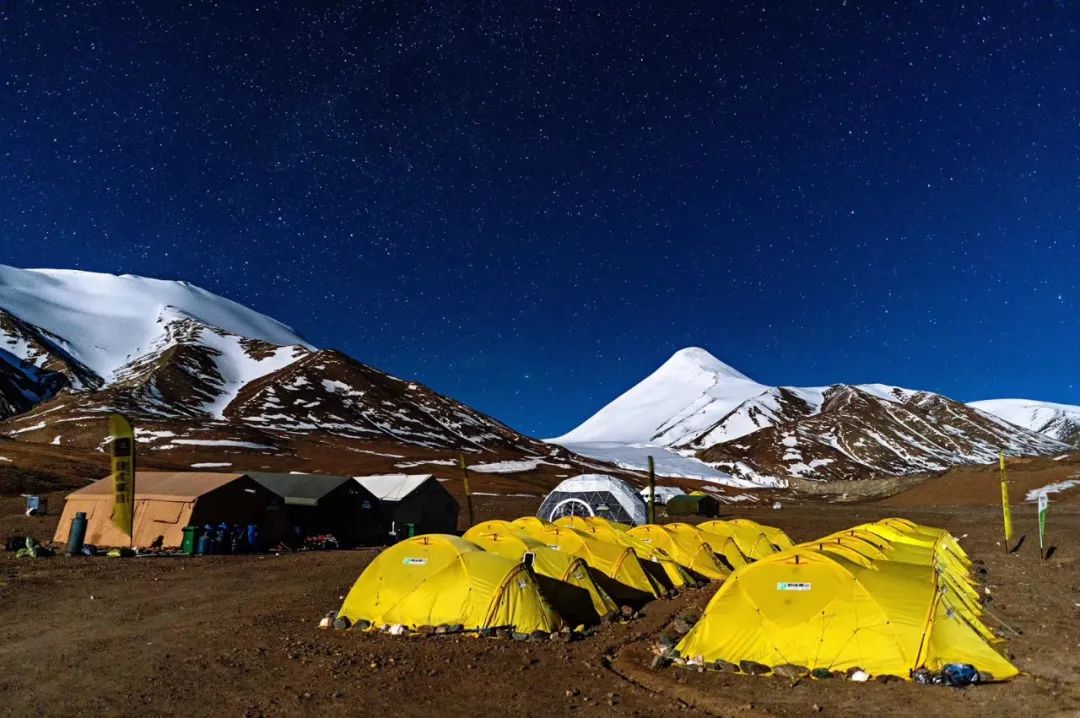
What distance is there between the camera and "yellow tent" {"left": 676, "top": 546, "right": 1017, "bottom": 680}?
10.5 m

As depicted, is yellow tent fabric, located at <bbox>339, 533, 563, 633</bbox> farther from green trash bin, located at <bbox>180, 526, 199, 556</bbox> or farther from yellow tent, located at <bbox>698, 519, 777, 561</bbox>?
green trash bin, located at <bbox>180, 526, 199, 556</bbox>

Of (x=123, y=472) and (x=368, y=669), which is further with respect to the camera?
(x=123, y=472)

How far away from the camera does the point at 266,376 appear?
18362 cm

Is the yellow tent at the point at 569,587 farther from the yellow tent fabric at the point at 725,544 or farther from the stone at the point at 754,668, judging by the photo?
the yellow tent fabric at the point at 725,544

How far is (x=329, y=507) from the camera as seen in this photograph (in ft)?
119

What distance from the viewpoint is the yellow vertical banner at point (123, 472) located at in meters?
25.7

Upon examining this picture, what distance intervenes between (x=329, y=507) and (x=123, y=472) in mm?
11802

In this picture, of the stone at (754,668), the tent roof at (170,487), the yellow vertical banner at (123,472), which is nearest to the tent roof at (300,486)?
the tent roof at (170,487)

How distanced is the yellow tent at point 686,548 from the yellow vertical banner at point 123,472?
61.5 ft

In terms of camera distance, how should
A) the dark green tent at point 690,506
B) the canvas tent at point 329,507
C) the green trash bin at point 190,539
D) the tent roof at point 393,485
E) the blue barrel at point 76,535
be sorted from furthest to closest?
the dark green tent at point 690,506 < the tent roof at point 393,485 < the canvas tent at point 329,507 < the green trash bin at point 190,539 < the blue barrel at point 76,535

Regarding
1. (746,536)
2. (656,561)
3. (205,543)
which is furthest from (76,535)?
(746,536)

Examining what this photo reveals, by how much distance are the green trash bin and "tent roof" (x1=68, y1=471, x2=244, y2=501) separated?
184 centimetres

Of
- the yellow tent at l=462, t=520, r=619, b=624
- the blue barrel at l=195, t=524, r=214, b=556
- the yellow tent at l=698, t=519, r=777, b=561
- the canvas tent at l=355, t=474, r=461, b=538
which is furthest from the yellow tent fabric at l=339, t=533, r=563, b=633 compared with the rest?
the canvas tent at l=355, t=474, r=461, b=538

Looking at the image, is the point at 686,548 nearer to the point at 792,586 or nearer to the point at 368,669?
the point at 792,586
